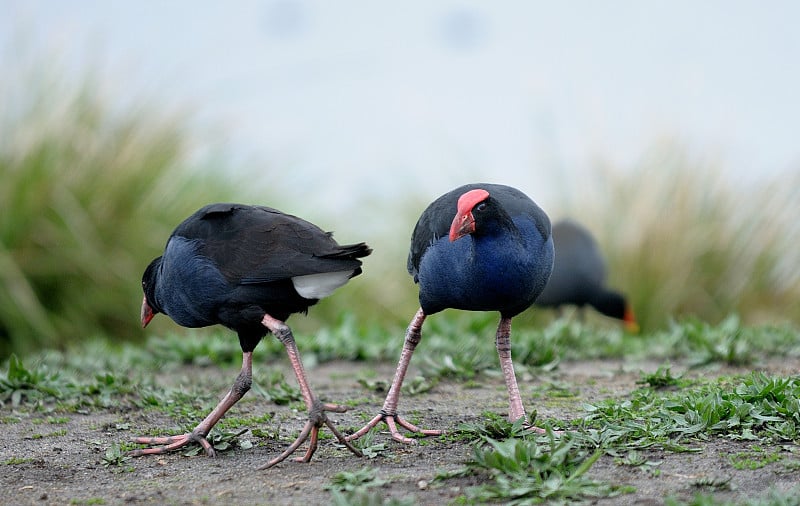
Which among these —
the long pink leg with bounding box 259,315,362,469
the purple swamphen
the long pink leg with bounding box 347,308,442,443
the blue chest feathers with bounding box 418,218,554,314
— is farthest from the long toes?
the purple swamphen

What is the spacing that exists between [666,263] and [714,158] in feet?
Result: 4.94

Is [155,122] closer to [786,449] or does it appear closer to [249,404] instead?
[249,404]

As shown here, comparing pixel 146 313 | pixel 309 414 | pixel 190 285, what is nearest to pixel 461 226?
pixel 309 414

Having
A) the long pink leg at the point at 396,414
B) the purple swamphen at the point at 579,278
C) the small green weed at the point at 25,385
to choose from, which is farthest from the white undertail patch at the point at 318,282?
the purple swamphen at the point at 579,278

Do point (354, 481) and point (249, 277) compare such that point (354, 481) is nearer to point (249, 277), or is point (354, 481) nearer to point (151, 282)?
point (249, 277)

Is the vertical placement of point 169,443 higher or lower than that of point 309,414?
lower

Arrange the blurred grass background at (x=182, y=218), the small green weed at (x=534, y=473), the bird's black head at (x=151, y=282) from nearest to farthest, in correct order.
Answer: the small green weed at (x=534, y=473) < the bird's black head at (x=151, y=282) < the blurred grass background at (x=182, y=218)

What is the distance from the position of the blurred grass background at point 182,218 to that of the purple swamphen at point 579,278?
45.6 inches

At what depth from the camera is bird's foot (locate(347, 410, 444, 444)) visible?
4.38m

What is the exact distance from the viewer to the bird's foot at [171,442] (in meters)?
4.30

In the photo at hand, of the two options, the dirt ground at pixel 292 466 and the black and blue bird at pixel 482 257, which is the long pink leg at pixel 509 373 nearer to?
the black and blue bird at pixel 482 257

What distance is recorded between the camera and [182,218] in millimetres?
9953

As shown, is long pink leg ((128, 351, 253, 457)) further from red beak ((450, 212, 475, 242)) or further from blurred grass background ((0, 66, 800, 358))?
blurred grass background ((0, 66, 800, 358))

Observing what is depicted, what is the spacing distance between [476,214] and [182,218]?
20.8 ft
